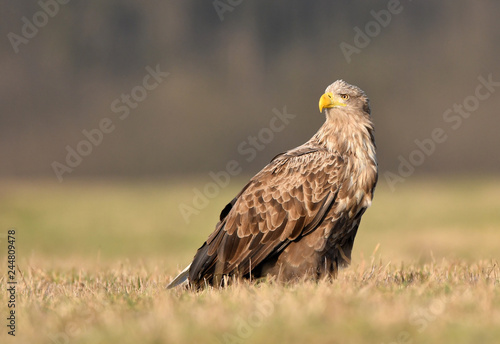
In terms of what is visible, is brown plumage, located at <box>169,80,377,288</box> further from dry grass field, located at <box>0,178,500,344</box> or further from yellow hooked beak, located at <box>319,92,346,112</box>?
dry grass field, located at <box>0,178,500,344</box>

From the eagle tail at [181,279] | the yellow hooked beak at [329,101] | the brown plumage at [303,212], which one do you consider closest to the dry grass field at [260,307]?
the eagle tail at [181,279]

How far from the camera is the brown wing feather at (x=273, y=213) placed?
8.50m

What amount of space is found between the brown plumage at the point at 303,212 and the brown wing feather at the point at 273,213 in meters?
0.01

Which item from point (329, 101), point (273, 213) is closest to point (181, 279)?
point (273, 213)

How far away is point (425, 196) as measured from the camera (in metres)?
38.2

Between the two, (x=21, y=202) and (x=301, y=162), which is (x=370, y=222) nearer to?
(x=21, y=202)

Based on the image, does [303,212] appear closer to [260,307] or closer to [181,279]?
[181,279]

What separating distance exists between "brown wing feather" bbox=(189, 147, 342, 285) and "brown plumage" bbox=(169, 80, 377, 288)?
1 cm

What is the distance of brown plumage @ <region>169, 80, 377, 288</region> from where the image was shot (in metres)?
8.48

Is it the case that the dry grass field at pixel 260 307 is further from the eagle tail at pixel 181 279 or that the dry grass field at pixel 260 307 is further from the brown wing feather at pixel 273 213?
the brown wing feather at pixel 273 213

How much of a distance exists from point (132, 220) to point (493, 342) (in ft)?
89.4

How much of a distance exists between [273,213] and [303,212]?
0.36 meters

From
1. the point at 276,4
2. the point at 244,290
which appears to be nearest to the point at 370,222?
the point at 244,290

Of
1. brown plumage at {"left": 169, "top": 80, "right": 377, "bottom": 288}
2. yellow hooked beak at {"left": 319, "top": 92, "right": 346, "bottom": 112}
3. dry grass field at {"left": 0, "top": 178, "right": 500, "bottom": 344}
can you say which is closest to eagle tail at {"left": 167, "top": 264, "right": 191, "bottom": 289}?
brown plumage at {"left": 169, "top": 80, "right": 377, "bottom": 288}
